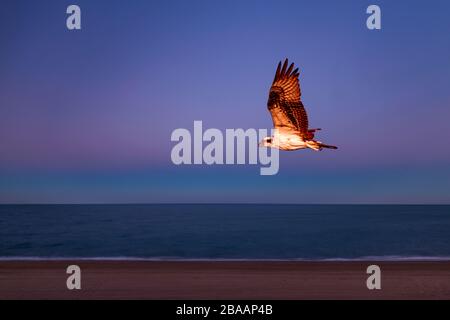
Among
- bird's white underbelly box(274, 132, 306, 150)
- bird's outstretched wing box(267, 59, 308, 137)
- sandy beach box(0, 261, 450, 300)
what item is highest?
bird's outstretched wing box(267, 59, 308, 137)

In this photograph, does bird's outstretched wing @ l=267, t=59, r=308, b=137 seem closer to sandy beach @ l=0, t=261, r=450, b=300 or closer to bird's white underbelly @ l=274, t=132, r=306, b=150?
bird's white underbelly @ l=274, t=132, r=306, b=150

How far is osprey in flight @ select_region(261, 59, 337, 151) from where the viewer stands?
218 inches

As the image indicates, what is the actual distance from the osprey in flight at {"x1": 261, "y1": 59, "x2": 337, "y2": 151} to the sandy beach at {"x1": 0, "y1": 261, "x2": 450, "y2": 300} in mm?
3611

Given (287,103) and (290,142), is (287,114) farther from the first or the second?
(290,142)

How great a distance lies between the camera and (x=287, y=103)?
582 centimetres

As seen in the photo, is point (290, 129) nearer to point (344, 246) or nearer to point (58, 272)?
point (58, 272)

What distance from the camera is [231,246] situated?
20234 millimetres

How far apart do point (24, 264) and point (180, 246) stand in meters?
9.18

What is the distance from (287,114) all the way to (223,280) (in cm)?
480

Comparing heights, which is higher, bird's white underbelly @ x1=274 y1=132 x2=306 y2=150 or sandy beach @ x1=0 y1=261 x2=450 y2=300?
bird's white underbelly @ x1=274 y1=132 x2=306 y2=150

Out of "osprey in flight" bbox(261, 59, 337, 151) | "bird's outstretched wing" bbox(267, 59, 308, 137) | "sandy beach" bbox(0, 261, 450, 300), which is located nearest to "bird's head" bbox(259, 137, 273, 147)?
"osprey in flight" bbox(261, 59, 337, 151)

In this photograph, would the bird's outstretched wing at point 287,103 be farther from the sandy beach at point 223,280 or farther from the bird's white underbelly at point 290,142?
the sandy beach at point 223,280
